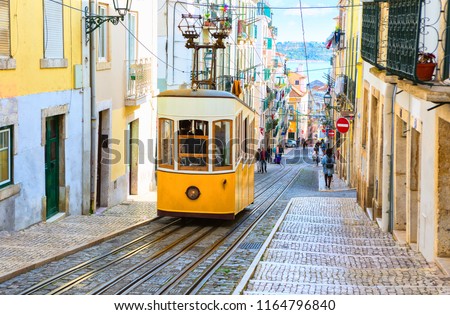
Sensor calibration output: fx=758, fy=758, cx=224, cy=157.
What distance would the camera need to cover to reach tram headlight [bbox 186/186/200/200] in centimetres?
1454

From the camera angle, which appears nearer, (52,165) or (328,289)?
(328,289)

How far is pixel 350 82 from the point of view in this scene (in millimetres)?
32000

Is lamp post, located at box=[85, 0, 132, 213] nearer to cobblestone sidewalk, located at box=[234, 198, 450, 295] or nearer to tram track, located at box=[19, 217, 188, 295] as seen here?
tram track, located at box=[19, 217, 188, 295]

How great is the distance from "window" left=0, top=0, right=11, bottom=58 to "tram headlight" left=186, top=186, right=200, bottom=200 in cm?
421

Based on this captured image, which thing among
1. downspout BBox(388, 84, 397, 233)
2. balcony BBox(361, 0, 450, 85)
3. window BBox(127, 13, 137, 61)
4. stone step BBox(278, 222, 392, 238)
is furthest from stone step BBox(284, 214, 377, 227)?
window BBox(127, 13, 137, 61)

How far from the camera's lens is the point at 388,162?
1524 centimetres

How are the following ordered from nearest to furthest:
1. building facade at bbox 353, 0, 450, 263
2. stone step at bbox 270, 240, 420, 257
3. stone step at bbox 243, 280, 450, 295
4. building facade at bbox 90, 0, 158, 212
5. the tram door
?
stone step at bbox 243, 280, 450, 295 < building facade at bbox 353, 0, 450, 263 < stone step at bbox 270, 240, 420, 257 < building facade at bbox 90, 0, 158, 212 < the tram door

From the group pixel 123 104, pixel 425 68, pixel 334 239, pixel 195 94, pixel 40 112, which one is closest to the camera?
pixel 425 68

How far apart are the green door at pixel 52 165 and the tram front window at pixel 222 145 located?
132 inches

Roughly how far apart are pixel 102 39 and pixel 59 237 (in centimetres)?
707

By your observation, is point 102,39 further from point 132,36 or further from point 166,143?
point 166,143

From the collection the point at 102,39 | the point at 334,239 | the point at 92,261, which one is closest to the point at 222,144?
the point at 334,239

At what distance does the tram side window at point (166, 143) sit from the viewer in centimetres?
1444

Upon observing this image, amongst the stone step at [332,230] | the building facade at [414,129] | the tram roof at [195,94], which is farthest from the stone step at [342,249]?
the tram roof at [195,94]
